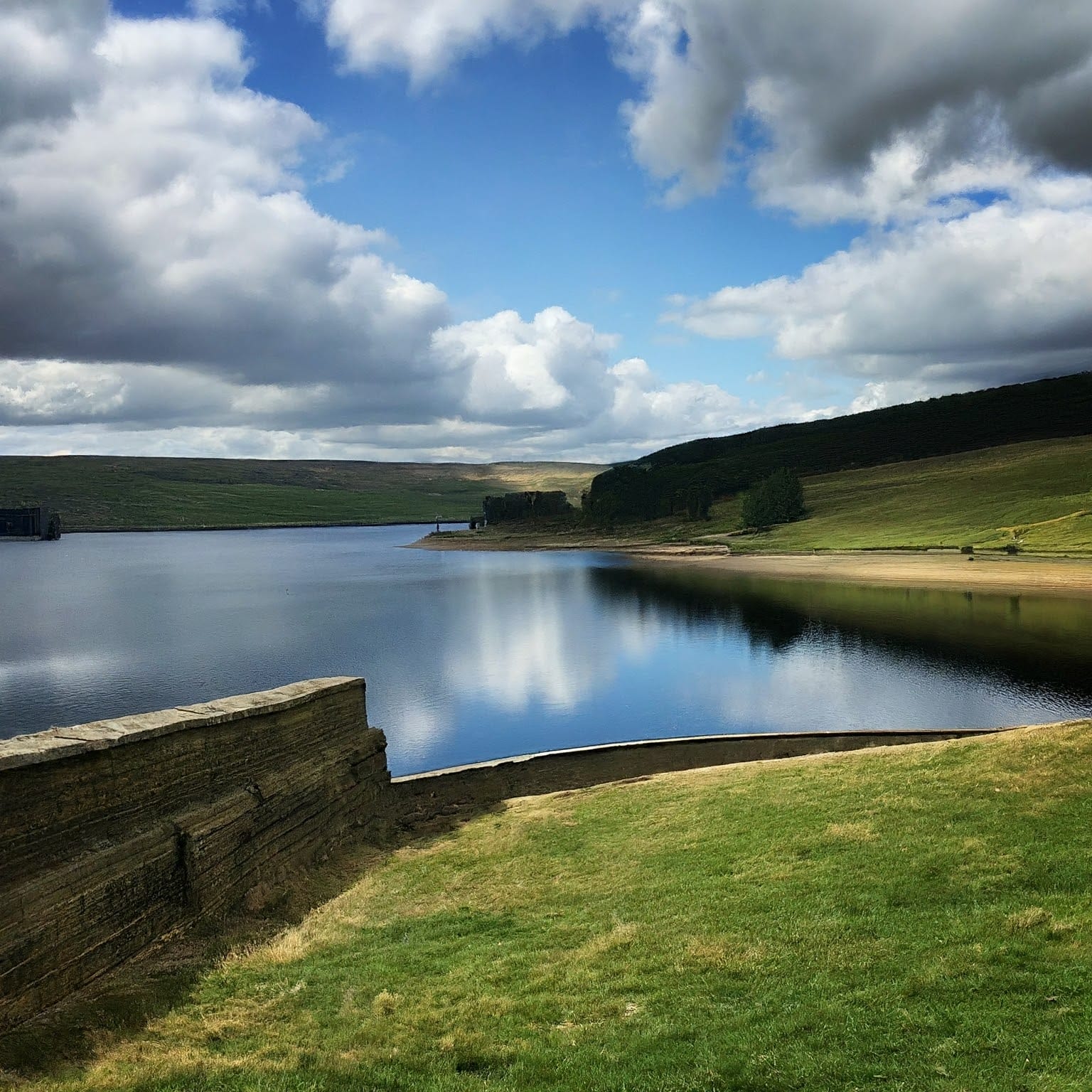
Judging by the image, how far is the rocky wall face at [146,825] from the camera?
9742mm

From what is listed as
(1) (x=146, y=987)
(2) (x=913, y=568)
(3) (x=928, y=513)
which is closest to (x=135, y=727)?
(1) (x=146, y=987)

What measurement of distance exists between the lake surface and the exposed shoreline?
5254 mm

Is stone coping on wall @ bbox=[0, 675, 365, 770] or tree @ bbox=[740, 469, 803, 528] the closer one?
stone coping on wall @ bbox=[0, 675, 365, 770]

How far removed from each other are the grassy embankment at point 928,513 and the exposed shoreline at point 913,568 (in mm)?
3677

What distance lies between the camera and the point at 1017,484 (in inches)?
4754

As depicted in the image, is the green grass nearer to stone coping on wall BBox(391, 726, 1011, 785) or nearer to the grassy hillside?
stone coping on wall BBox(391, 726, 1011, 785)

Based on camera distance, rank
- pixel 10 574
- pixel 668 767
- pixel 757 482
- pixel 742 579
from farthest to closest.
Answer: pixel 757 482, pixel 10 574, pixel 742 579, pixel 668 767

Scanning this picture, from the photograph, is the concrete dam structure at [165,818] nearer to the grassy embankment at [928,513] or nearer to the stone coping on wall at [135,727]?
the stone coping on wall at [135,727]

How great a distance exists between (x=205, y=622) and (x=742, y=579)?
2124 inches

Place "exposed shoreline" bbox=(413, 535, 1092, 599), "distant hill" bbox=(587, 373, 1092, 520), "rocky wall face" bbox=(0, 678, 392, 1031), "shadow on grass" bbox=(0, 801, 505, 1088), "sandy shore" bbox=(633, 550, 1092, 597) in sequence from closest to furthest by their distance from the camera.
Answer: "shadow on grass" bbox=(0, 801, 505, 1088), "rocky wall face" bbox=(0, 678, 392, 1031), "sandy shore" bbox=(633, 550, 1092, 597), "exposed shoreline" bbox=(413, 535, 1092, 599), "distant hill" bbox=(587, 373, 1092, 520)

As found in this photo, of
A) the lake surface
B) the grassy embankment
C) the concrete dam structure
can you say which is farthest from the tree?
the concrete dam structure

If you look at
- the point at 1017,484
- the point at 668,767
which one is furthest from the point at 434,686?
the point at 1017,484

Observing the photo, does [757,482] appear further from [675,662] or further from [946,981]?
[946,981]

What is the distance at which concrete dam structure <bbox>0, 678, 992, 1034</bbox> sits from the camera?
9.78m
